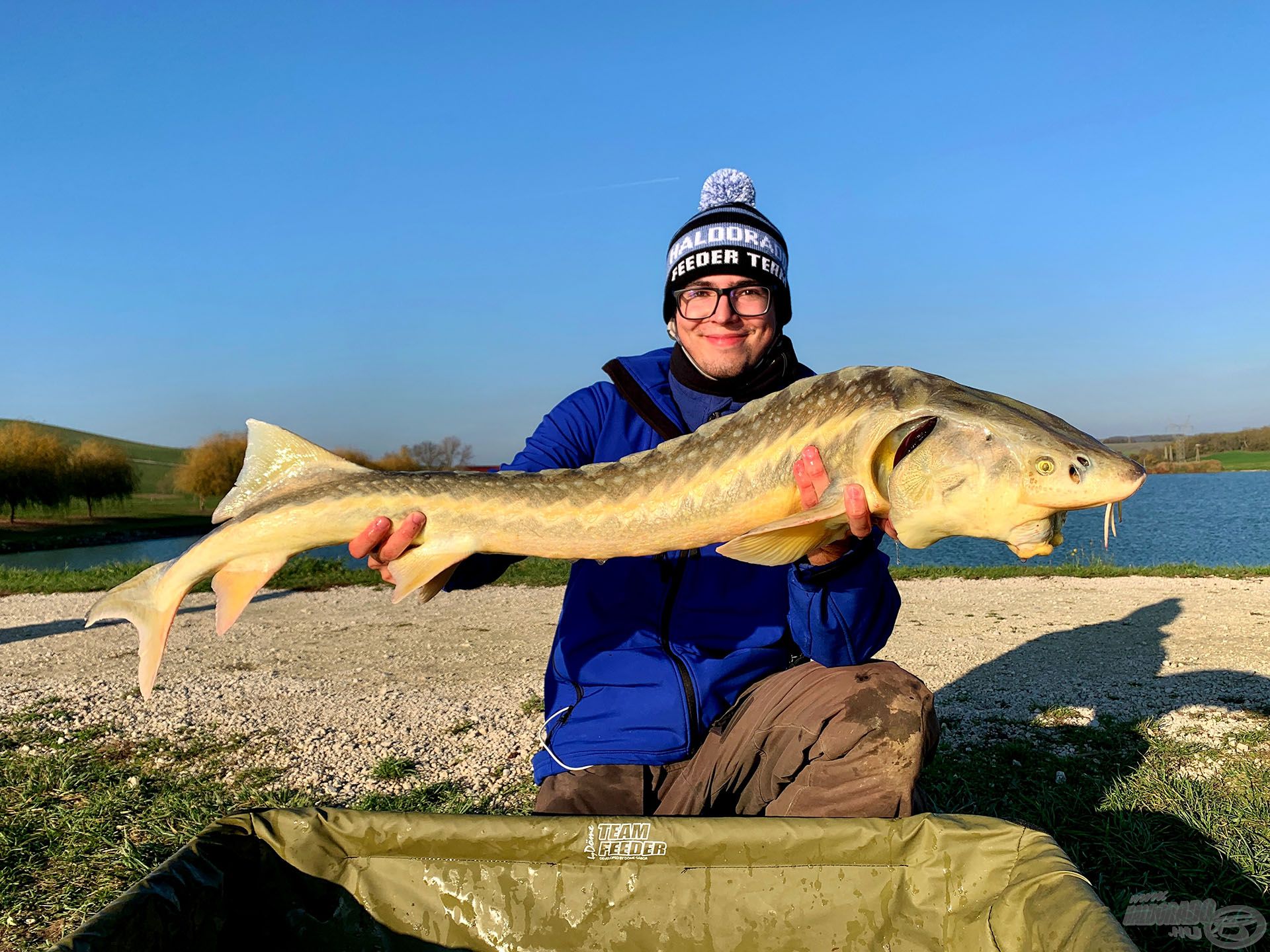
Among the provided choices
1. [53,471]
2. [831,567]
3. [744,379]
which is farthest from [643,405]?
[53,471]

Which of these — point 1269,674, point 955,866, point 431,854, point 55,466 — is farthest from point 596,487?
point 55,466

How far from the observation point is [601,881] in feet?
8.76

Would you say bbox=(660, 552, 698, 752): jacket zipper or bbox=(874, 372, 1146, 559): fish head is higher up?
bbox=(874, 372, 1146, 559): fish head

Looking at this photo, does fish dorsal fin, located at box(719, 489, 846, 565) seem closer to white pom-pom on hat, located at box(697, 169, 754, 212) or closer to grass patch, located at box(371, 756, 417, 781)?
white pom-pom on hat, located at box(697, 169, 754, 212)

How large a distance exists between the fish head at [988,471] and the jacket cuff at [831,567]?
1.36 feet

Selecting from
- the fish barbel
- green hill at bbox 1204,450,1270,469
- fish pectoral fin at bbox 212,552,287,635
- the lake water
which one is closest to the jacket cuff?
the fish barbel

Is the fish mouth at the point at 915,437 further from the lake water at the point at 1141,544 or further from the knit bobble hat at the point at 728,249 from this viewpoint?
the lake water at the point at 1141,544

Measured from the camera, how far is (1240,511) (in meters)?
33.7

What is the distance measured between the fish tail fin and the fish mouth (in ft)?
8.04

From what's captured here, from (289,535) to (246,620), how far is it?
7.70 m

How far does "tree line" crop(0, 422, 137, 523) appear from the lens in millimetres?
46844

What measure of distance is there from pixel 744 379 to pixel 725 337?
22 centimetres

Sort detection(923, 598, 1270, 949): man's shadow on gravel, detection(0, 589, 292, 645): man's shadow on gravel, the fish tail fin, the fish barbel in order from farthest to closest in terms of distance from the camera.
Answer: detection(0, 589, 292, 645): man's shadow on gravel
detection(923, 598, 1270, 949): man's shadow on gravel
the fish tail fin
the fish barbel

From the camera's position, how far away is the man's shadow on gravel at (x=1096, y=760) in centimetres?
330
